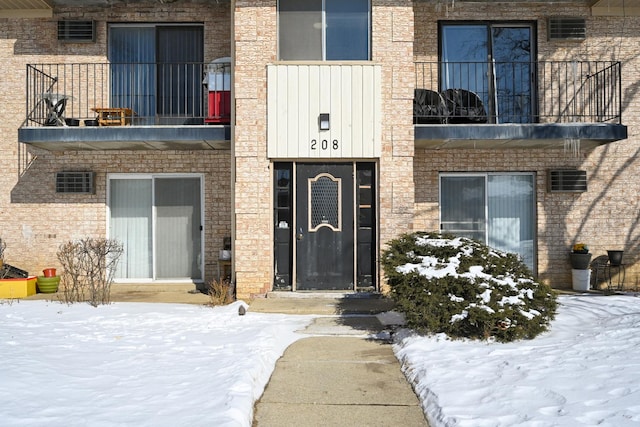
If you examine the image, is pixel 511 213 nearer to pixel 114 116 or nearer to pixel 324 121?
pixel 324 121

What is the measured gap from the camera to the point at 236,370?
532 cm

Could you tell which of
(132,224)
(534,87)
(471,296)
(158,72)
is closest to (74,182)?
(132,224)

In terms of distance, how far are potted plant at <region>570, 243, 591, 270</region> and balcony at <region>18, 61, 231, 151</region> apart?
24.3 ft

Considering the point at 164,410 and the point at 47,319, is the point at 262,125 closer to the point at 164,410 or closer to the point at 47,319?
the point at 47,319

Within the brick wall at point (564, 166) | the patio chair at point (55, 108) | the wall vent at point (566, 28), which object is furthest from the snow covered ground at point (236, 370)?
the wall vent at point (566, 28)

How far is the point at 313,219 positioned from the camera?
964 centimetres

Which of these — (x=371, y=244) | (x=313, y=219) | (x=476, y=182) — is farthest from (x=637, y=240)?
(x=313, y=219)

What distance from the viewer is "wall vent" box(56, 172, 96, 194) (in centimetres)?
1116

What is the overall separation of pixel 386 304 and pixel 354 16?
17.0 ft

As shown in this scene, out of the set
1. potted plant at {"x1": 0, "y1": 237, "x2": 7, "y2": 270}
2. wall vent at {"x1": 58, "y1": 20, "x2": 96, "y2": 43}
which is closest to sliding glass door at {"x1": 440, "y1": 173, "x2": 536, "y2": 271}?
wall vent at {"x1": 58, "y1": 20, "x2": 96, "y2": 43}

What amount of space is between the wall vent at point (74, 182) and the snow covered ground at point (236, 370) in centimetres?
383

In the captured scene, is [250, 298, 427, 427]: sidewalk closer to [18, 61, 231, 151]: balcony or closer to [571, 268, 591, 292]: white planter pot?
[18, 61, 231, 151]: balcony

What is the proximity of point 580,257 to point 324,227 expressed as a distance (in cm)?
538

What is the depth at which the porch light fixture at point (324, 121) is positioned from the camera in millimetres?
9367
